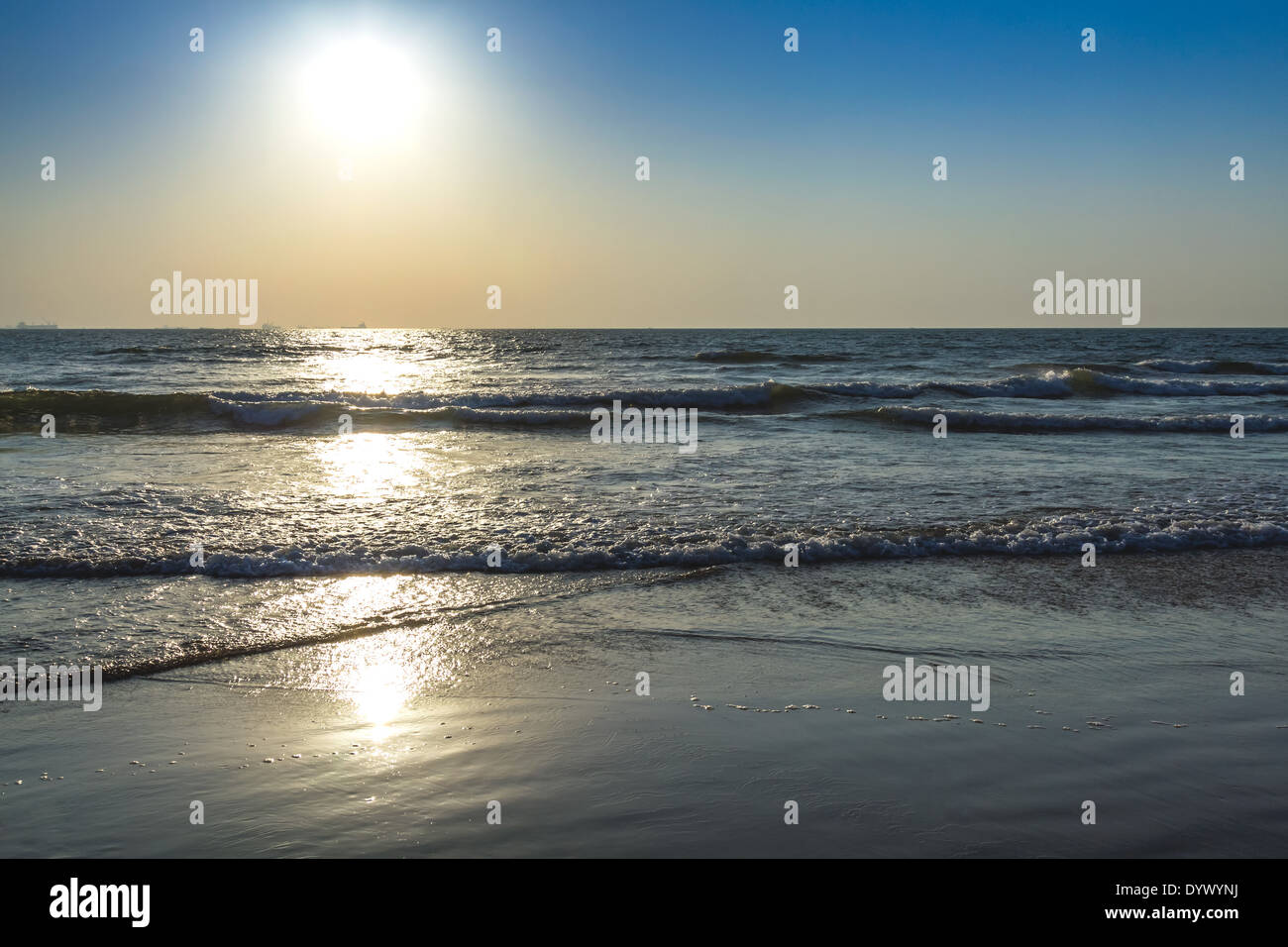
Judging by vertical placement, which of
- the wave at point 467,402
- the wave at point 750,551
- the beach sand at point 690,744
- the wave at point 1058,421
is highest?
the wave at point 467,402

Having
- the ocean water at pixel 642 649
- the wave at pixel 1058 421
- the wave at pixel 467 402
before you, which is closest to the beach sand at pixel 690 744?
the ocean water at pixel 642 649

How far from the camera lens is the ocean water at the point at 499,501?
7.20 m

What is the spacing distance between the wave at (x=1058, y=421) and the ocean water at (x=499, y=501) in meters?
0.10

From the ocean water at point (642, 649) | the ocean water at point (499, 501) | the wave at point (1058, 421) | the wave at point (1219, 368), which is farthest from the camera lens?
the wave at point (1219, 368)

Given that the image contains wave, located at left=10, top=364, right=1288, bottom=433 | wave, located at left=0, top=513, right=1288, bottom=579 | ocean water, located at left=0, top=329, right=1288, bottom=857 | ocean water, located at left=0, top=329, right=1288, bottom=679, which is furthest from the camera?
wave, located at left=10, top=364, right=1288, bottom=433

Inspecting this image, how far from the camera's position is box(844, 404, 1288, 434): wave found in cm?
2062

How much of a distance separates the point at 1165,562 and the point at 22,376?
39.0 m

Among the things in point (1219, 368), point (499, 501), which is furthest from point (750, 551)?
point (1219, 368)

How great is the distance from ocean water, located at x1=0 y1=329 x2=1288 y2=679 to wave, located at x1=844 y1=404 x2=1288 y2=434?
10 centimetres

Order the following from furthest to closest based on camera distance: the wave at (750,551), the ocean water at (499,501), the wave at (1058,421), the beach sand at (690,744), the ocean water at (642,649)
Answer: the wave at (1058,421) → the wave at (750,551) → the ocean water at (499,501) → the ocean water at (642,649) → the beach sand at (690,744)

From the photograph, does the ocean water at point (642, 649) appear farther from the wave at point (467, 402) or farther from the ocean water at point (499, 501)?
the wave at point (467, 402)

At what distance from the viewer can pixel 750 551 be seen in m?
8.66

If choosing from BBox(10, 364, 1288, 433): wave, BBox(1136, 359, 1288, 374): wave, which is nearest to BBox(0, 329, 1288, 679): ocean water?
BBox(10, 364, 1288, 433): wave

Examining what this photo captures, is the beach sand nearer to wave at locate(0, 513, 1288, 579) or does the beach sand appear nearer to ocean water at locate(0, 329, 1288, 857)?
ocean water at locate(0, 329, 1288, 857)
